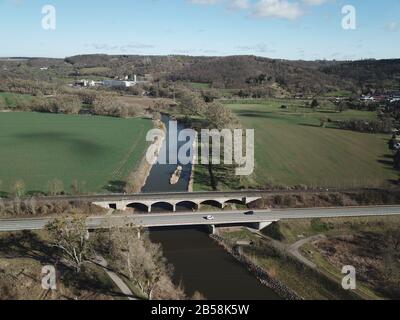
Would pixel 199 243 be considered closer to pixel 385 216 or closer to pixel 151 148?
pixel 385 216

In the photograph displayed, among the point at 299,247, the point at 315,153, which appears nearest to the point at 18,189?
the point at 299,247

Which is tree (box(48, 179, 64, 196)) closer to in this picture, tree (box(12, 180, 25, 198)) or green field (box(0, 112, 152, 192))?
green field (box(0, 112, 152, 192))

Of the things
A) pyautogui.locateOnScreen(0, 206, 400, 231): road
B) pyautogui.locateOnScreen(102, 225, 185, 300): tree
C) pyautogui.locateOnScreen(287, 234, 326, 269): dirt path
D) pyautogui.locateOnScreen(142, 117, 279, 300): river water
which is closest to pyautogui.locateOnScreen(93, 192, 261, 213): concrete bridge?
pyautogui.locateOnScreen(142, 117, 279, 300): river water

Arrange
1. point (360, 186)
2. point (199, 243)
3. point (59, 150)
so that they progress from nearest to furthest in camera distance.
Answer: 1. point (199, 243)
2. point (360, 186)
3. point (59, 150)

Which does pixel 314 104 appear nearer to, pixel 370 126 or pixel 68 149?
pixel 370 126

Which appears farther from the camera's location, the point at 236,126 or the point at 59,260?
the point at 236,126
